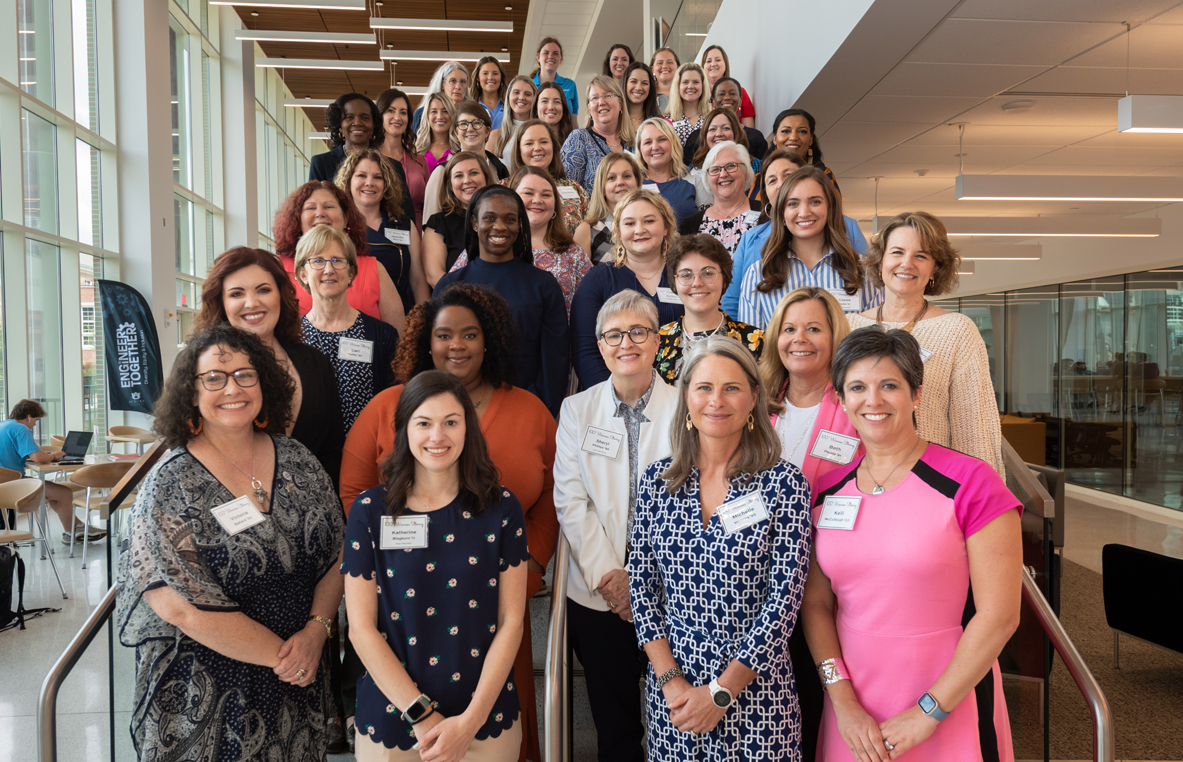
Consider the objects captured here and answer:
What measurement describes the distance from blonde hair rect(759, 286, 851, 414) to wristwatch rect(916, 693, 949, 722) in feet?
2.95

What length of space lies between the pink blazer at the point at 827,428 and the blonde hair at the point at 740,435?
9.2 inches

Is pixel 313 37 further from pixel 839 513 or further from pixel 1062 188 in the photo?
pixel 839 513

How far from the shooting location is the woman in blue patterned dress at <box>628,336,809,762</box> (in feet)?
6.18

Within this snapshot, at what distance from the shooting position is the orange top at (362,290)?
327 centimetres

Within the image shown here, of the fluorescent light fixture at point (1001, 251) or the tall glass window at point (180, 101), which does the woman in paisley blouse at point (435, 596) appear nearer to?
the tall glass window at point (180, 101)

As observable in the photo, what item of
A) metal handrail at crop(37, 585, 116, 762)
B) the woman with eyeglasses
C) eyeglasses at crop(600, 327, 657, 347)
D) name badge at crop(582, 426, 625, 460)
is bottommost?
metal handrail at crop(37, 585, 116, 762)

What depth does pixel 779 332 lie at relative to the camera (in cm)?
242

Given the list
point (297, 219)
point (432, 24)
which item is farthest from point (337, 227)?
point (432, 24)

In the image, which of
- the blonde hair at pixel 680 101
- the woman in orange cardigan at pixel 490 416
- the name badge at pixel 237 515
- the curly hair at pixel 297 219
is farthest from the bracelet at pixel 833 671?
the blonde hair at pixel 680 101

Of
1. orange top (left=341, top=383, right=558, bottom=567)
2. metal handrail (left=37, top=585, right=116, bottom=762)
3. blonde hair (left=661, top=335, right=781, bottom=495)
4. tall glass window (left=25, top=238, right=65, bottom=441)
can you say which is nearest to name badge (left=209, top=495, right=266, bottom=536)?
orange top (left=341, top=383, right=558, bottom=567)

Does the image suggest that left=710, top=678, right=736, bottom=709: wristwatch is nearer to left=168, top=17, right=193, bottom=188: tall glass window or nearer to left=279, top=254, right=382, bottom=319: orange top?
left=279, top=254, right=382, bottom=319: orange top

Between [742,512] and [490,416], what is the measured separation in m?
0.92

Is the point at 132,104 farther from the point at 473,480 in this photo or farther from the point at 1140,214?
the point at 1140,214

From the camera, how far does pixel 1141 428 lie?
1116 cm
